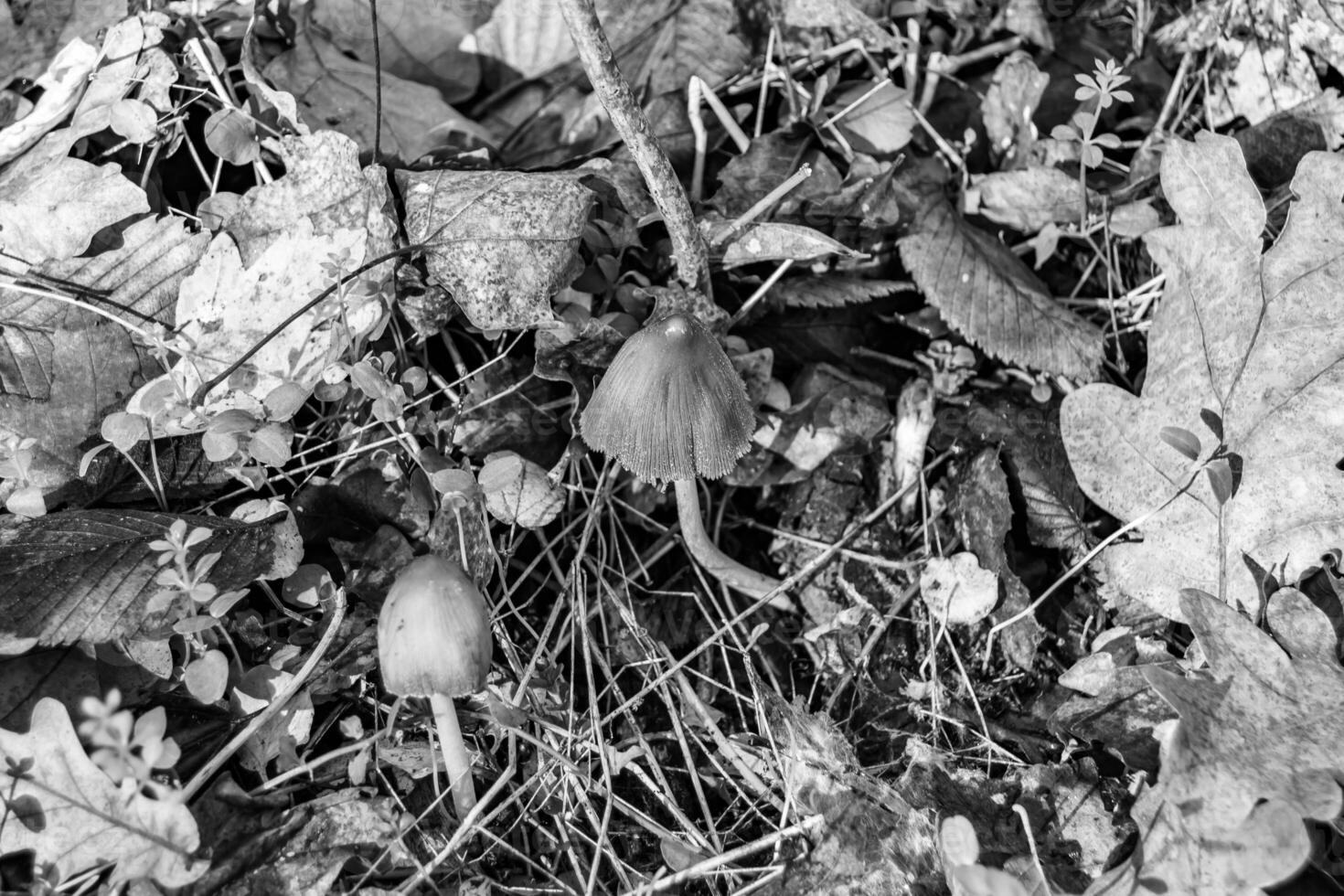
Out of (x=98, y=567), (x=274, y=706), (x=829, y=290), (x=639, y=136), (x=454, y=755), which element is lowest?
(x=454, y=755)

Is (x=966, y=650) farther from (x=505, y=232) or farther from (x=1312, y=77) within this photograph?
(x=1312, y=77)

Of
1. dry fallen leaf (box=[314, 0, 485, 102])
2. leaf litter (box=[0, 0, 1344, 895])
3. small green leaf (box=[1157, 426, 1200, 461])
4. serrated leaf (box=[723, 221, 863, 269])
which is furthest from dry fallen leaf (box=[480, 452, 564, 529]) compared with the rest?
small green leaf (box=[1157, 426, 1200, 461])

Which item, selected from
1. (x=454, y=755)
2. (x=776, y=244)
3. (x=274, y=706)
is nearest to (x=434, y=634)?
(x=454, y=755)

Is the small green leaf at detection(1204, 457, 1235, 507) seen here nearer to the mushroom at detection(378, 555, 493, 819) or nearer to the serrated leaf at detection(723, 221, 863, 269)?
the serrated leaf at detection(723, 221, 863, 269)

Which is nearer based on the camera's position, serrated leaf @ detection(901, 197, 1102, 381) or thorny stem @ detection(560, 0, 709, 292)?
thorny stem @ detection(560, 0, 709, 292)

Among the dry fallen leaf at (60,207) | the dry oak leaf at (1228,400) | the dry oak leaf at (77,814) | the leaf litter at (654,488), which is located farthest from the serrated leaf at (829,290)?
the dry oak leaf at (77,814)

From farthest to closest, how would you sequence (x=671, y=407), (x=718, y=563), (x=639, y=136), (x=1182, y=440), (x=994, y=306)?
(x=994, y=306) < (x=718, y=563) < (x=1182, y=440) < (x=639, y=136) < (x=671, y=407)

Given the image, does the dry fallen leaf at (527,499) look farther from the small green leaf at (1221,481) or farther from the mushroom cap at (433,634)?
the small green leaf at (1221,481)

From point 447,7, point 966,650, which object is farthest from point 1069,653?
point 447,7

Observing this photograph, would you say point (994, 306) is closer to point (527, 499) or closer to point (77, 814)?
point (527, 499)
